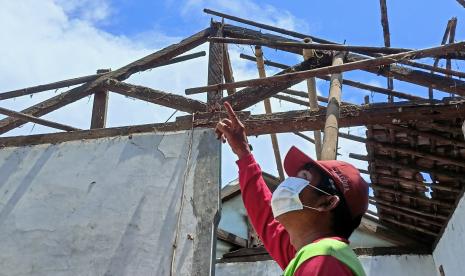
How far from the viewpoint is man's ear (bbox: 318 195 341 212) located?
6.12 ft

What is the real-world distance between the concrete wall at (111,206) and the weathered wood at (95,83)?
862 millimetres

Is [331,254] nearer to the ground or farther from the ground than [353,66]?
nearer to the ground

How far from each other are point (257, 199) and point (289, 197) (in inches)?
21.4

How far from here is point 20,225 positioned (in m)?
4.59

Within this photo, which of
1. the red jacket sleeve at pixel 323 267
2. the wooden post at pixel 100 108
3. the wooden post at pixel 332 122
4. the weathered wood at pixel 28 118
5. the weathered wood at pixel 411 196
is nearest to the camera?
the red jacket sleeve at pixel 323 267

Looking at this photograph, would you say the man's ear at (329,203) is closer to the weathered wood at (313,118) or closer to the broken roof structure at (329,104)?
the broken roof structure at (329,104)

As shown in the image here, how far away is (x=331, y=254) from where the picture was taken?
155 centimetres

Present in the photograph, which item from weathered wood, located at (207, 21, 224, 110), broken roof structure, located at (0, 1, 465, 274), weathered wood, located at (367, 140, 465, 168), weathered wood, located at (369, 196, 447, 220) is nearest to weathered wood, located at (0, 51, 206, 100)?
broken roof structure, located at (0, 1, 465, 274)

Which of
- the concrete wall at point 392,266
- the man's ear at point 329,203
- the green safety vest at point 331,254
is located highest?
the concrete wall at point 392,266

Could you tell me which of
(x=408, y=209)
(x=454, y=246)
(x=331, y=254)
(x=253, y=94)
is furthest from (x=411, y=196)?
(x=331, y=254)

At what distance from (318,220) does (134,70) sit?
4.32m

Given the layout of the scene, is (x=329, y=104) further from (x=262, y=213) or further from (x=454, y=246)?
(x=454, y=246)

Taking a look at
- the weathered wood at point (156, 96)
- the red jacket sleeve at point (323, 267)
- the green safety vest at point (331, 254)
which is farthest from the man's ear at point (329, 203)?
the weathered wood at point (156, 96)

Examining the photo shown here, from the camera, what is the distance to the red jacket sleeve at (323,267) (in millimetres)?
1474
